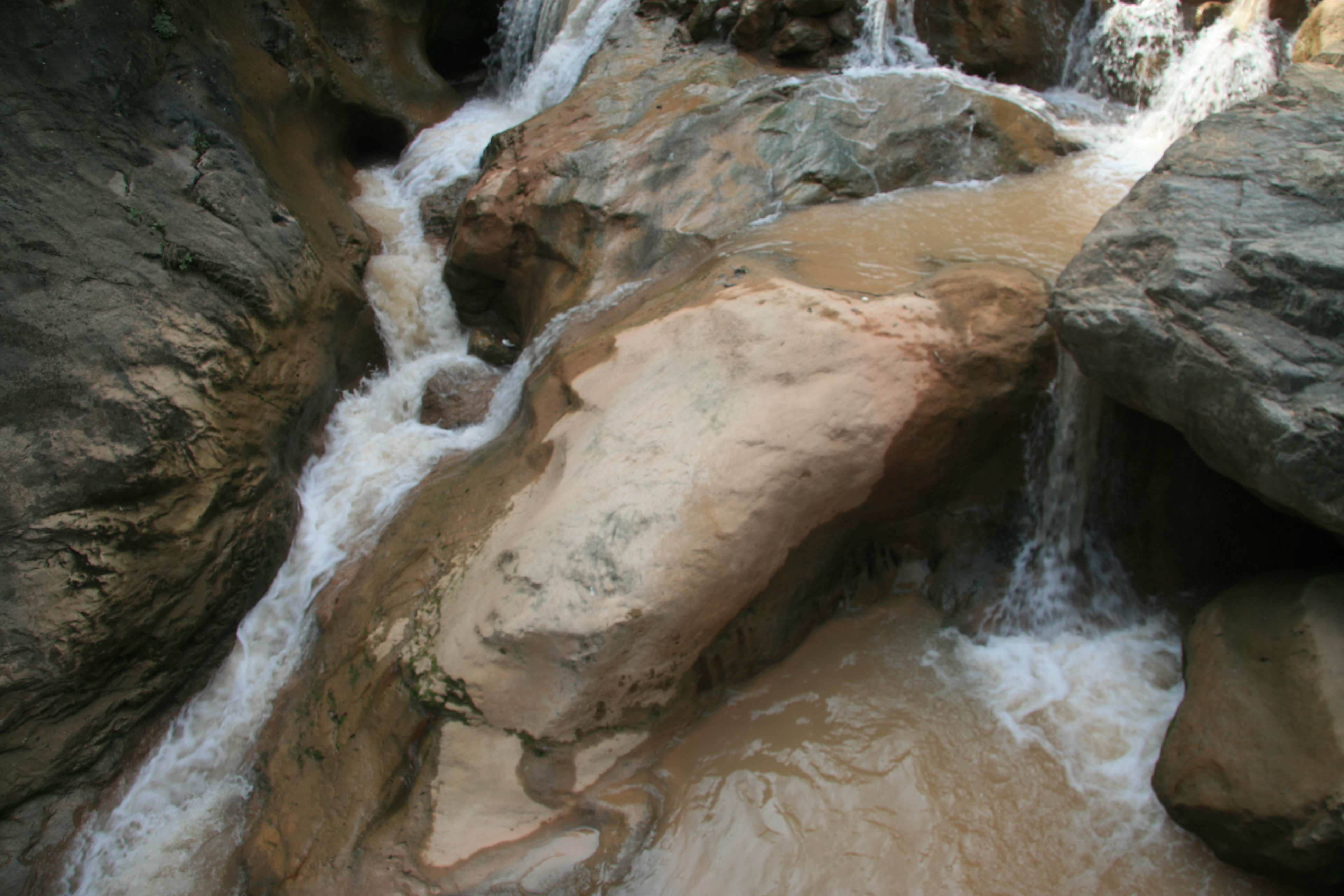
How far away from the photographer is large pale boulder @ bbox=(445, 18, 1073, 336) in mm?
4934

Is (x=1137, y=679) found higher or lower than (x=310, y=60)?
lower

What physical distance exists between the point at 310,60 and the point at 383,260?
7.08 ft

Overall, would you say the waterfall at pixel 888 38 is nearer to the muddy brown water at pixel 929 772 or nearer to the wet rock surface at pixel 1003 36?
the wet rock surface at pixel 1003 36

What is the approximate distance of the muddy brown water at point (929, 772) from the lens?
2.46 meters

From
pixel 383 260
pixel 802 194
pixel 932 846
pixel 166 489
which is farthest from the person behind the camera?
pixel 383 260

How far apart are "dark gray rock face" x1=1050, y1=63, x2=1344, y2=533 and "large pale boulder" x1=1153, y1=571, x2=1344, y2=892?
1.38 feet

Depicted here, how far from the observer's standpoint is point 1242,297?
2.46 m

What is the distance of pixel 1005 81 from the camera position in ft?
22.7

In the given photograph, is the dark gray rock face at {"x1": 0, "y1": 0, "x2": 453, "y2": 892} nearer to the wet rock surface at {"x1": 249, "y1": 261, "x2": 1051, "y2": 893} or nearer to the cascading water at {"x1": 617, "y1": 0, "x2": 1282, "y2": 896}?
the wet rock surface at {"x1": 249, "y1": 261, "x2": 1051, "y2": 893}

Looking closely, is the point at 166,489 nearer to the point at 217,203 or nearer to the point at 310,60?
the point at 217,203

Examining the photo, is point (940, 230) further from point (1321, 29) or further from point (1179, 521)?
point (1321, 29)

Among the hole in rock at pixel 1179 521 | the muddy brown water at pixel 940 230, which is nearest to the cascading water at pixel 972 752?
the hole in rock at pixel 1179 521

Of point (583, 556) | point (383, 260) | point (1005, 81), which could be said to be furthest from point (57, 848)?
point (1005, 81)

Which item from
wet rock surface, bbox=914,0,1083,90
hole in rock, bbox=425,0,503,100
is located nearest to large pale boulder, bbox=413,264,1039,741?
wet rock surface, bbox=914,0,1083,90
